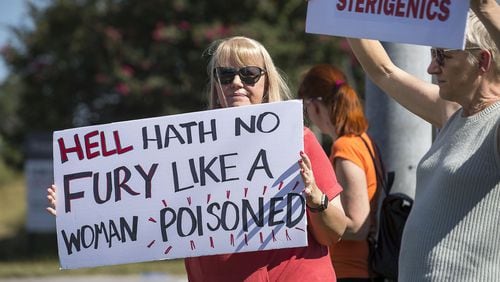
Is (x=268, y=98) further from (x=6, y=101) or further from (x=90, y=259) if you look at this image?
(x=6, y=101)

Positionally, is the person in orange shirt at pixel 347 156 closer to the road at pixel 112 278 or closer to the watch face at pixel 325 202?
the watch face at pixel 325 202

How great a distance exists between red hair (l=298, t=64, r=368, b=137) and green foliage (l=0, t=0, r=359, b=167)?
11.6m

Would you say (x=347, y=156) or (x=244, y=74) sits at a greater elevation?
(x=244, y=74)

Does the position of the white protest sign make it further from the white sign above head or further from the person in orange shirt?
the person in orange shirt

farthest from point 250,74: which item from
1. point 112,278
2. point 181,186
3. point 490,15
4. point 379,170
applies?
point 112,278

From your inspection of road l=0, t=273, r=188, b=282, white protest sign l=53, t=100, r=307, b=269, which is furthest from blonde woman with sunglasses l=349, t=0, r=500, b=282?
road l=0, t=273, r=188, b=282

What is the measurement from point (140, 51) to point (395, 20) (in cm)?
1492

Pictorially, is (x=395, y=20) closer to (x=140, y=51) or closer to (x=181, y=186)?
(x=181, y=186)

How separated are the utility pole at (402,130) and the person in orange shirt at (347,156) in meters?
0.50

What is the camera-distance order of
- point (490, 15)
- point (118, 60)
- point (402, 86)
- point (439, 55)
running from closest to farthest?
point (490, 15) < point (439, 55) < point (402, 86) < point (118, 60)

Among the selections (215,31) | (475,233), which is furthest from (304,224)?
(215,31)

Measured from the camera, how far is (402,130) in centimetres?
508

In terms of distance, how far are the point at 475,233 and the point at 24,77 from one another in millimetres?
17526

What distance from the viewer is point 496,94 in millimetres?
3102
